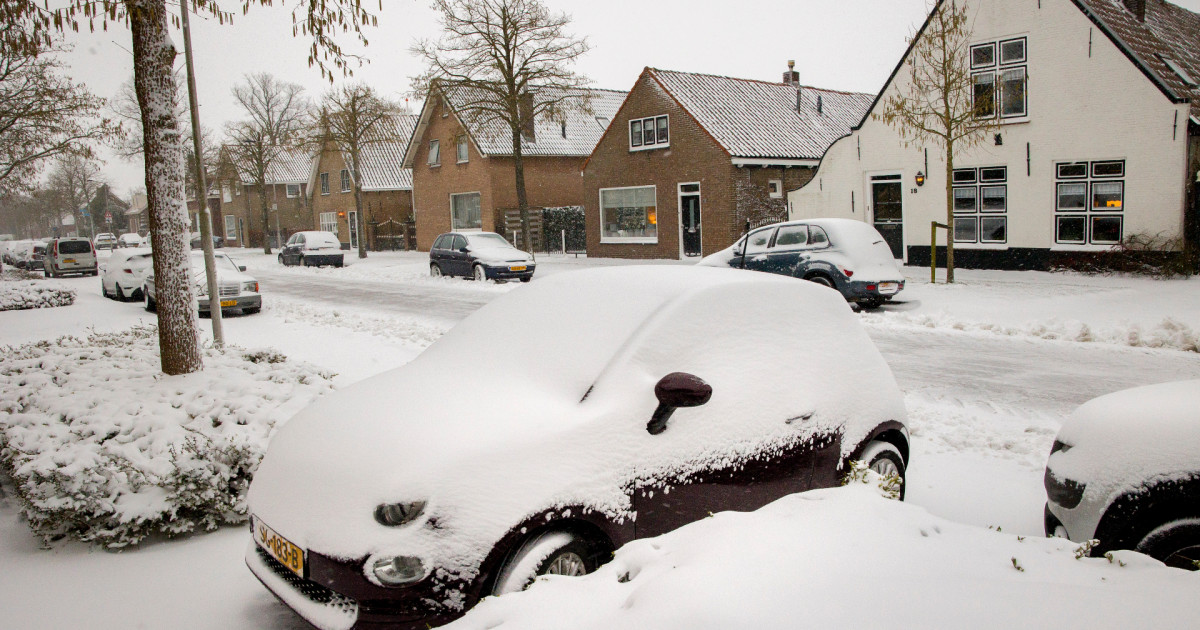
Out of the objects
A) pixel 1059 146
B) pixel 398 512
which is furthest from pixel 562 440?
pixel 1059 146

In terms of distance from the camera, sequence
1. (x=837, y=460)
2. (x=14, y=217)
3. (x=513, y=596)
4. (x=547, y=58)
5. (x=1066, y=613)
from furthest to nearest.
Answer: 1. (x=14, y=217)
2. (x=547, y=58)
3. (x=837, y=460)
4. (x=513, y=596)
5. (x=1066, y=613)

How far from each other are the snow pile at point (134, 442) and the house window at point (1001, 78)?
17.7 metres

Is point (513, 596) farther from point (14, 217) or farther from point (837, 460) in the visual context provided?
point (14, 217)

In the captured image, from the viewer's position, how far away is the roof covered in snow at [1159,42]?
16.2 metres

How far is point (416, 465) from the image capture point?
3.04m

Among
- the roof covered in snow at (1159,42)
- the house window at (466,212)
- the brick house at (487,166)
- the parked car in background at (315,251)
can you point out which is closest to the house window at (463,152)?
the brick house at (487,166)

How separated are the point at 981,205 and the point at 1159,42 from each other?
5693 millimetres

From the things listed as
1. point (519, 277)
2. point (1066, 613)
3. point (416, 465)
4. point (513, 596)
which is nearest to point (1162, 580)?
point (1066, 613)

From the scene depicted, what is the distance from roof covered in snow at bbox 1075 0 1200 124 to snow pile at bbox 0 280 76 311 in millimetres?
26112

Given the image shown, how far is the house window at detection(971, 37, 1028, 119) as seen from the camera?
18.2m

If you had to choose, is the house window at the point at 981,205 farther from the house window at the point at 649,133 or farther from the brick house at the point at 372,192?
the brick house at the point at 372,192

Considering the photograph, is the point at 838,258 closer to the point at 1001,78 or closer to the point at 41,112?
the point at 1001,78

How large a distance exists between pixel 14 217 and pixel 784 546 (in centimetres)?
12463

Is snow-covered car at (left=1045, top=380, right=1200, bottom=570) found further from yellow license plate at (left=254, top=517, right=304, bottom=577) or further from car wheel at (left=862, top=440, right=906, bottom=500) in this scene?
yellow license plate at (left=254, top=517, right=304, bottom=577)
